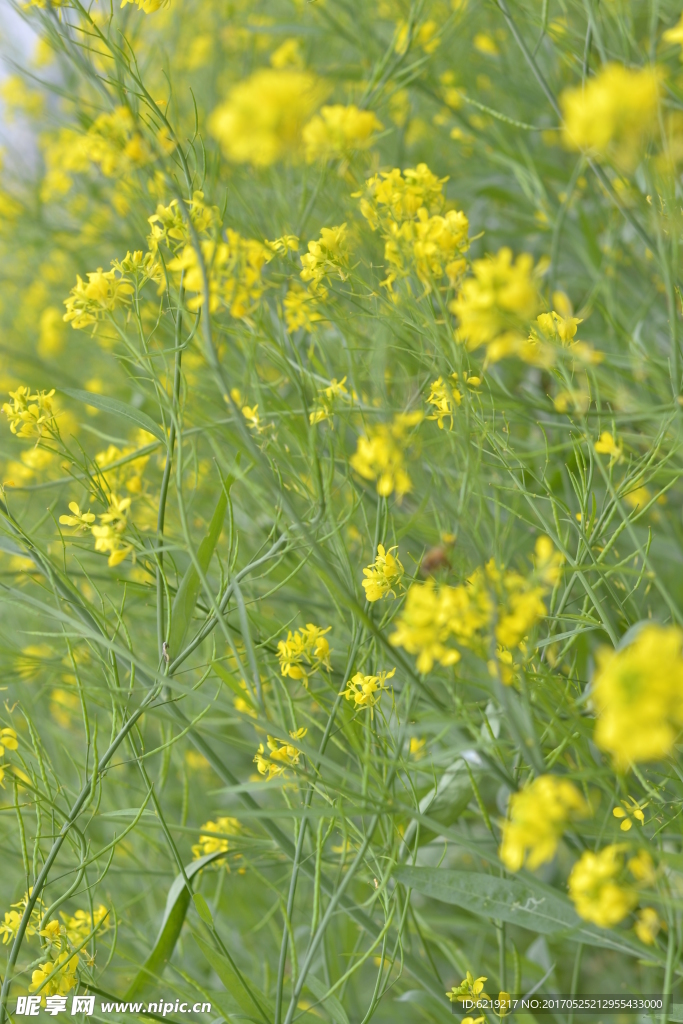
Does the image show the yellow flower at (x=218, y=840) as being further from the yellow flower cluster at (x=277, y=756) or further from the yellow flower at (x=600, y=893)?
the yellow flower at (x=600, y=893)

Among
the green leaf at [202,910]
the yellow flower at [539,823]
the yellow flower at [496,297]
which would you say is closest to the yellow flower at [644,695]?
the yellow flower at [539,823]

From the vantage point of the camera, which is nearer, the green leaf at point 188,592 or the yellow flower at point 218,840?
the green leaf at point 188,592

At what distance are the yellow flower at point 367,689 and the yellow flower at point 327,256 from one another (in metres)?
0.32

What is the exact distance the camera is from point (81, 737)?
129 cm

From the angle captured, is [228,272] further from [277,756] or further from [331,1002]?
[331,1002]

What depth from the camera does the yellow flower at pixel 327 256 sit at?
63 cm

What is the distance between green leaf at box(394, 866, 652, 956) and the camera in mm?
556

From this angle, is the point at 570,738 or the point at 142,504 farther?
the point at 142,504

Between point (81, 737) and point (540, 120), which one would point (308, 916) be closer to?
point (81, 737)

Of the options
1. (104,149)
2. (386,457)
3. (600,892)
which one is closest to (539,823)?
(600,892)

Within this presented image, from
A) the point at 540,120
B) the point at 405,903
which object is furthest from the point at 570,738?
the point at 540,120

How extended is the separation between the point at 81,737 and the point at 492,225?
1275mm

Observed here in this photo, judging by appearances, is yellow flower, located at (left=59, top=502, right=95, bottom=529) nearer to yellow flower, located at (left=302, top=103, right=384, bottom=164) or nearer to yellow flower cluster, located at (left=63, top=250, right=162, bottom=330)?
yellow flower cluster, located at (left=63, top=250, right=162, bottom=330)

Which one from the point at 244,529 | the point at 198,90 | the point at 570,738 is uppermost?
the point at 198,90
